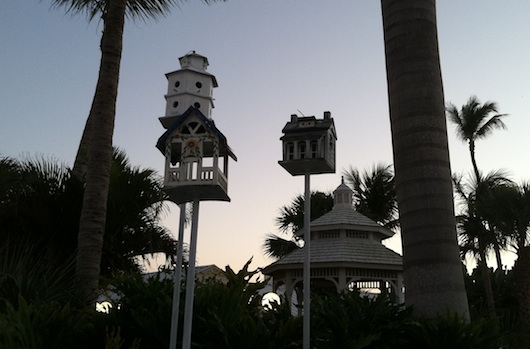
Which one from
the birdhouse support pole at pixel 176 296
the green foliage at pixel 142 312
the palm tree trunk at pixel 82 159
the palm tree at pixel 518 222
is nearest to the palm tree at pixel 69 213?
the palm tree trunk at pixel 82 159

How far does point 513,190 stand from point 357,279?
15.7 ft

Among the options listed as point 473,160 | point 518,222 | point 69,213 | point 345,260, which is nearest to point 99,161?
point 69,213

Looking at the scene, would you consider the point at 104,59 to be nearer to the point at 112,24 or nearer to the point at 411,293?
the point at 112,24

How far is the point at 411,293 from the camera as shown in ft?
19.8

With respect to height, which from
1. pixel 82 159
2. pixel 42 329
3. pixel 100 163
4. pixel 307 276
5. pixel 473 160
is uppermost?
pixel 473 160

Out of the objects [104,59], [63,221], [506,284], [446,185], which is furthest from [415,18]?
[506,284]

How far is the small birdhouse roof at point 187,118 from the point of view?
18.8ft

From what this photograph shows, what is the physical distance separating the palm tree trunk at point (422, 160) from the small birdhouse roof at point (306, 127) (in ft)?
3.34

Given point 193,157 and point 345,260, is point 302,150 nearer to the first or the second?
point 193,157

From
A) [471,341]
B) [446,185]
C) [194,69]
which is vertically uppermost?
[194,69]

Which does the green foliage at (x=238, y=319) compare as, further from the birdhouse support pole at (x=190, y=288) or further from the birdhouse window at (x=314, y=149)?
the birdhouse window at (x=314, y=149)

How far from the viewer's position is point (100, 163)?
30.4 feet

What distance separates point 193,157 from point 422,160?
8.55 feet

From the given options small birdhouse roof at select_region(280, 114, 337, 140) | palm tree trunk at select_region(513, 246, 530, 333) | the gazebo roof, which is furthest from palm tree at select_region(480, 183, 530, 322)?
small birdhouse roof at select_region(280, 114, 337, 140)
